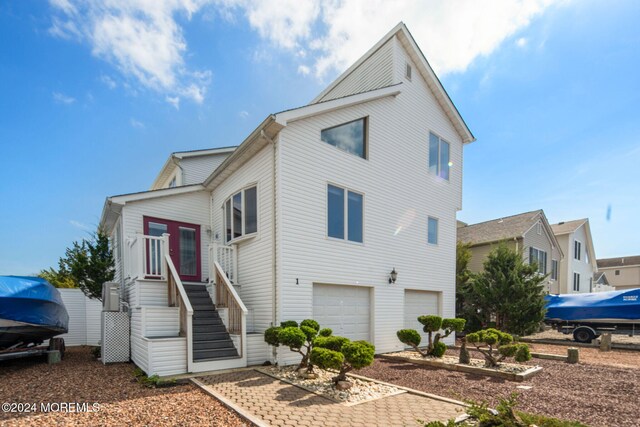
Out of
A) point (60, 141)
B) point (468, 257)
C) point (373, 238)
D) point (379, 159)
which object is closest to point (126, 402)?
point (373, 238)

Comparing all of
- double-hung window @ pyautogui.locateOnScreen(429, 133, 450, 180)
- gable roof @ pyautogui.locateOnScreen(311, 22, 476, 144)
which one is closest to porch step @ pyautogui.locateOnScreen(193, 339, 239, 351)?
double-hung window @ pyautogui.locateOnScreen(429, 133, 450, 180)

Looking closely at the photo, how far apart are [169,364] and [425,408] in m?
4.95

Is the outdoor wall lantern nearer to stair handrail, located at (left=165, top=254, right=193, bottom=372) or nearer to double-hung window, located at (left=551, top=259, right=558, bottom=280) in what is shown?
stair handrail, located at (left=165, top=254, right=193, bottom=372)

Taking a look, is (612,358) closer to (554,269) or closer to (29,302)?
(554,269)

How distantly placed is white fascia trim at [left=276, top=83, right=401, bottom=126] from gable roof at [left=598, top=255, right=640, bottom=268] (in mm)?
50115

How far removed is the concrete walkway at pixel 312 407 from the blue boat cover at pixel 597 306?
1456cm

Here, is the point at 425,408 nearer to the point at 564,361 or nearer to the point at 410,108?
the point at 564,361

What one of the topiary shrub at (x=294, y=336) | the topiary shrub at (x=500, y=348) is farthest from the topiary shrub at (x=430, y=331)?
the topiary shrub at (x=294, y=336)

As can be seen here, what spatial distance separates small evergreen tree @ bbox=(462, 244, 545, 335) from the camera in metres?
15.2

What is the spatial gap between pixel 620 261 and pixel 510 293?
42701 mm

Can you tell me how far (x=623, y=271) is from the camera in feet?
141

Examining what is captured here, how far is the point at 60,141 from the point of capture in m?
11.5

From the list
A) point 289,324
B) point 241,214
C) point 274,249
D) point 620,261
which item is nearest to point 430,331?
point 289,324

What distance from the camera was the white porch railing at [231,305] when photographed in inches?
300
